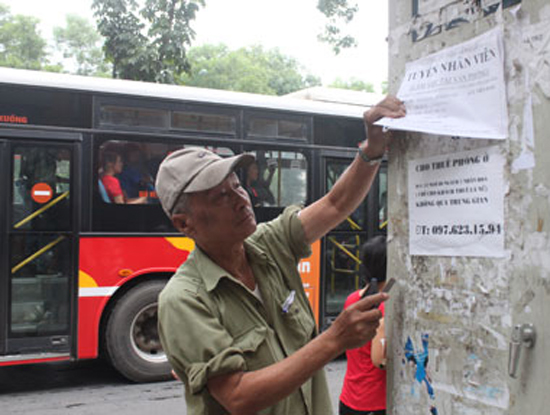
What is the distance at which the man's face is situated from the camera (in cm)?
192

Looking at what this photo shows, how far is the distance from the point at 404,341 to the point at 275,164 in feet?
17.4

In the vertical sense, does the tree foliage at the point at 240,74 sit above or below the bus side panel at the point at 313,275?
above

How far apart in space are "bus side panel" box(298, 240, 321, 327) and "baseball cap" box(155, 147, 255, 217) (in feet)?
16.7

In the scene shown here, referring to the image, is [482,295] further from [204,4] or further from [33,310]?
[204,4]

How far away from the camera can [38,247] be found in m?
5.82

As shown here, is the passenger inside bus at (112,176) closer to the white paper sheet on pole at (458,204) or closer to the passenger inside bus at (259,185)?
the passenger inside bus at (259,185)

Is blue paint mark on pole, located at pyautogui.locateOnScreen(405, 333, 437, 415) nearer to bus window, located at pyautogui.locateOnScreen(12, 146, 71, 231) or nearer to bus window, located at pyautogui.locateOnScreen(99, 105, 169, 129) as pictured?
bus window, located at pyautogui.locateOnScreen(12, 146, 71, 231)

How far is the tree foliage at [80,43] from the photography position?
35906mm

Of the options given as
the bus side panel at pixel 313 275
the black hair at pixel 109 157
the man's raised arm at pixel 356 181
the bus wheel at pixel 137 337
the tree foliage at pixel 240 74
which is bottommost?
the bus wheel at pixel 137 337

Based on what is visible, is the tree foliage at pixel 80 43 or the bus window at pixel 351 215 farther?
the tree foliage at pixel 80 43

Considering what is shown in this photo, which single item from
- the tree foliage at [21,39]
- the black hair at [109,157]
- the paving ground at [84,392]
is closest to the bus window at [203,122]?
the black hair at [109,157]

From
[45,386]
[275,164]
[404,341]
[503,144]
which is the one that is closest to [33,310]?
[45,386]

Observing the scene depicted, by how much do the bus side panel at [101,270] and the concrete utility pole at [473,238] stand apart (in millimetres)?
4800

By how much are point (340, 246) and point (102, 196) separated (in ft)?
9.11
